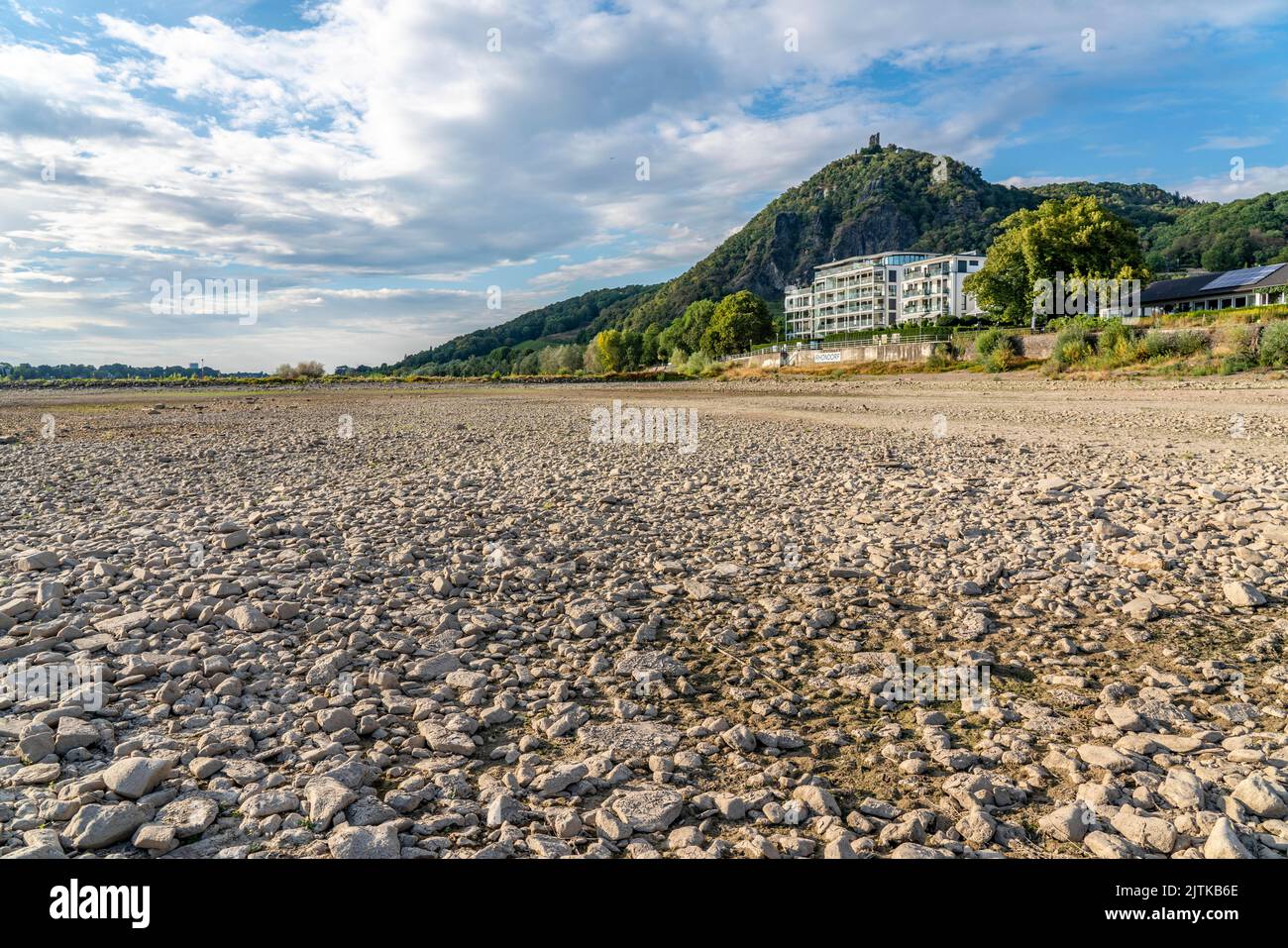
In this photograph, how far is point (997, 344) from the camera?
52.6 meters

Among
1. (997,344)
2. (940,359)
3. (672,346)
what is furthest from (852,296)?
(997,344)

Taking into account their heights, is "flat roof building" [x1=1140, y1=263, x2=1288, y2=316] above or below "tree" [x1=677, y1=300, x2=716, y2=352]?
below

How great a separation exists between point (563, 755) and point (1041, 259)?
71462 millimetres

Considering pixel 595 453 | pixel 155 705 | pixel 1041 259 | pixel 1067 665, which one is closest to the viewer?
pixel 155 705

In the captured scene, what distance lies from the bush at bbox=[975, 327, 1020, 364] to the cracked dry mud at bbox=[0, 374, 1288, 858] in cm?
4242

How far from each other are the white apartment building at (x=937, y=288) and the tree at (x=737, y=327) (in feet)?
83.6

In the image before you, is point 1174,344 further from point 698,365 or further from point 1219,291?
point 698,365

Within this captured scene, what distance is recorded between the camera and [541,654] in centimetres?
602

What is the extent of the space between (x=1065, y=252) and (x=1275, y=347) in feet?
109

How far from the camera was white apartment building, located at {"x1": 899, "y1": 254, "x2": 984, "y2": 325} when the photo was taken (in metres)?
114

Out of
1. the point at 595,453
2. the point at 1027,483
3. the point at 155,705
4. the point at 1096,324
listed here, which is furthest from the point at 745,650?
the point at 1096,324

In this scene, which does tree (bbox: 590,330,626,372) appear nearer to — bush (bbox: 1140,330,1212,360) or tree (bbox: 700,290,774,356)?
tree (bbox: 700,290,774,356)

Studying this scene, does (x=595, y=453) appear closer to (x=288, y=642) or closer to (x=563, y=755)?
(x=288, y=642)

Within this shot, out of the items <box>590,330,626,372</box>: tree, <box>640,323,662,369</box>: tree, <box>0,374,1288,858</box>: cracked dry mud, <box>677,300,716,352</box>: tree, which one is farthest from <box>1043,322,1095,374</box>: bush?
<box>640,323,662,369</box>: tree
